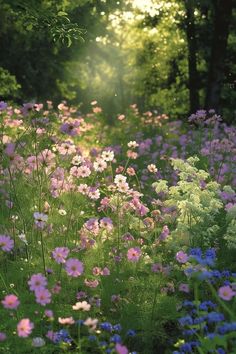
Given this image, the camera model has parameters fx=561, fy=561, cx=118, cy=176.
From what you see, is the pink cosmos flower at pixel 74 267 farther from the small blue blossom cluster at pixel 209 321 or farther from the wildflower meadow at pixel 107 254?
the small blue blossom cluster at pixel 209 321

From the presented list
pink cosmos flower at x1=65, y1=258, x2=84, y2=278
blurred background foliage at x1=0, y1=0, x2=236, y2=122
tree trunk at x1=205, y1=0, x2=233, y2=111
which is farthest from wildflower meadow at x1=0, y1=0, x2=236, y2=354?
tree trunk at x1=205, y1=0, x2=233, y2=111

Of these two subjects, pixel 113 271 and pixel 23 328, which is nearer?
pixel 23 328

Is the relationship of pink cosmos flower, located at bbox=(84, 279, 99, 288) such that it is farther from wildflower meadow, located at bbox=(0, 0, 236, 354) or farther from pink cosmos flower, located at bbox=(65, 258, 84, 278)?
pink cosmos flower, located at bbox=(65, 258, 84, 278)

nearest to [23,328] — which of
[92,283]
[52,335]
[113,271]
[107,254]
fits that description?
[52,335]

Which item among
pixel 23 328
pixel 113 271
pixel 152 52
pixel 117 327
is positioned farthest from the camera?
pixel 152 52

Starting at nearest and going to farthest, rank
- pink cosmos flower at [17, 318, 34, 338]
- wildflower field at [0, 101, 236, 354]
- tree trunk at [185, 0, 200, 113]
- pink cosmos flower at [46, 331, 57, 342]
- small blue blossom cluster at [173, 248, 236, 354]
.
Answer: pink cosmos flower at [17, 318, 34, 338]
small blue blossom cluster at [173, 248, 236, 354]
pink cosmos flower at [46, 331, 57, 342]
wildflower field at [0, 101, 236, 354]
tree trunk at [185, 0, 200, 113]

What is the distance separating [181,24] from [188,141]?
10.9 meters

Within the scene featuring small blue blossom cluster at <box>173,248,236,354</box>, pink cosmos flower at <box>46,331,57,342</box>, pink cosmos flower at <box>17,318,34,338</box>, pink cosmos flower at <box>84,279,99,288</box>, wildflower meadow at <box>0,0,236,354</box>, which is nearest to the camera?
pink cosmos flower at <box>17,318,34,338</box>

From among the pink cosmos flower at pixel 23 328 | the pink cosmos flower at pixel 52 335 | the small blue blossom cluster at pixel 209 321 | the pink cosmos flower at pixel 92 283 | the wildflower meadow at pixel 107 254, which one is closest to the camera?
the pink cosmos flower at pixel 23 328

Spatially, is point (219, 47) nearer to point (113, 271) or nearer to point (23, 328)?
point (113, 271)

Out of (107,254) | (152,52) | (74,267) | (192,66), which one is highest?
(152,52)

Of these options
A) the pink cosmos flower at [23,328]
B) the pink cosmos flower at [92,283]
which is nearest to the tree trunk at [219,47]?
the pink cosmos flower at [92,283]

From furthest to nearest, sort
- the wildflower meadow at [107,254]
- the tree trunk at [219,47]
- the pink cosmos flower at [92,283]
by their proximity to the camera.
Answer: the tree trunk at [219,47], the pink cosmos flower at [92,283], the wildflower meadow at [107,254]

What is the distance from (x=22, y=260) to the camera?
4918 mm
